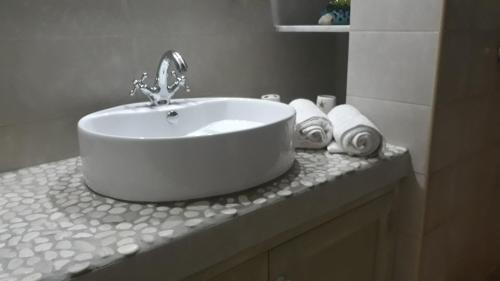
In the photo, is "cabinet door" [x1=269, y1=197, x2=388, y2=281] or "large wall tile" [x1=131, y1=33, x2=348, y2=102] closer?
"cabinet door" [x1=269, y1=197, x2=388, y2=281]

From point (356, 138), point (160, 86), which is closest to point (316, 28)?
point (356, 138)

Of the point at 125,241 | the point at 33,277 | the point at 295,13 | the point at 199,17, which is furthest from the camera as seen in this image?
the point at 295,13

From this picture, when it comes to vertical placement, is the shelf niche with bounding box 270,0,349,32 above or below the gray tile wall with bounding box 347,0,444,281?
above

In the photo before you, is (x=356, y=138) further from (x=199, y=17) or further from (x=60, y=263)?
(x=60, y=263)

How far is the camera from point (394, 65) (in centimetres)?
124

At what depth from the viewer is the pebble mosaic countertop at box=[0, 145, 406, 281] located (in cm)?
65

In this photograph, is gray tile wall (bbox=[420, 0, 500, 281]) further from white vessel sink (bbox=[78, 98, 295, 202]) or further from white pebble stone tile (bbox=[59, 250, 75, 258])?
white pebble stone tile (bbox=[59, 250, 75, 258])

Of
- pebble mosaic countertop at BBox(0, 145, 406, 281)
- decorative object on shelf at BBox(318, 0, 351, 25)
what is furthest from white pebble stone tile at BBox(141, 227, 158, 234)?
decorative object on shelf at BBox(318, 0, 351, 25)

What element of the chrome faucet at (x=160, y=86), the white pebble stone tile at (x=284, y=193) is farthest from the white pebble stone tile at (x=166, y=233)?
the chrome faucet at (x=160, y=86)

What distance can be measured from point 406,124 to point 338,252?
0.43 meters

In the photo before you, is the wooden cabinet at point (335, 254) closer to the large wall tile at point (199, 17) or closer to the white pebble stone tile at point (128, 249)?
the white pebble stone tile at point (128, 249)

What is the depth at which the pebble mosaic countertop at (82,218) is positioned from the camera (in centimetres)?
65

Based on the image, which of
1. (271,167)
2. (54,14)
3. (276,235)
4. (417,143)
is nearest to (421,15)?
(417,143)

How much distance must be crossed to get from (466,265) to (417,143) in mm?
658
